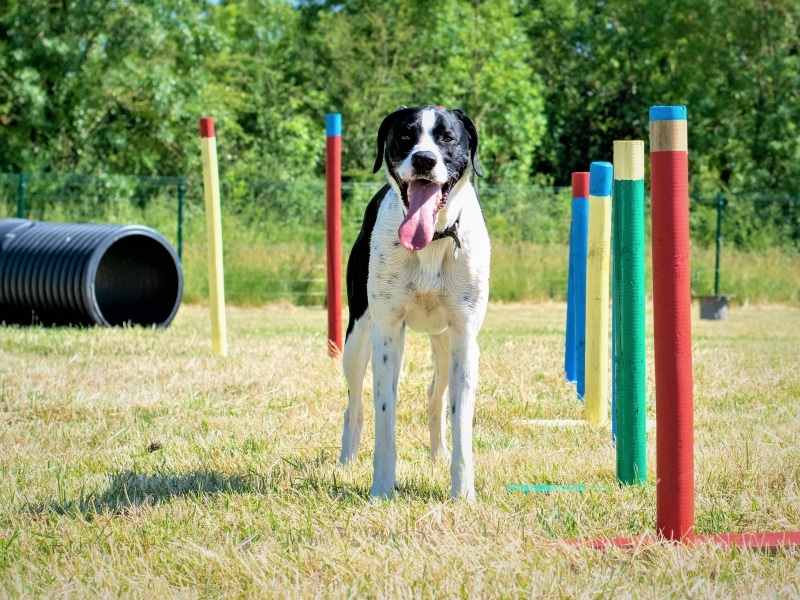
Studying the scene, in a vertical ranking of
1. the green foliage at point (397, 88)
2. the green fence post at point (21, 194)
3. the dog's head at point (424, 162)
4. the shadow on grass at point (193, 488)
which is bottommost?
the shadow on grass at point (193, 488)

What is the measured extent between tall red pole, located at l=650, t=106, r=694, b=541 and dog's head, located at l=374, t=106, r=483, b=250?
1090 mm

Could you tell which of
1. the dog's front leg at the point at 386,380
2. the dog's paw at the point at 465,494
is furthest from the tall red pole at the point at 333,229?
the dog's paw at the point at 465,494

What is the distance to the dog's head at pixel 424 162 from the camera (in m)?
4.19

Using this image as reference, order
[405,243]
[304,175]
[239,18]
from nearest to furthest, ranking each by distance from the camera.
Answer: [405,243]
[304,175]
[239,18]

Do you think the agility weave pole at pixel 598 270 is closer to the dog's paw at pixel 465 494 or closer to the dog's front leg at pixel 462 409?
the dog's front leg at pixel 462 409

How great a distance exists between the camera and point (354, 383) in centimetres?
510

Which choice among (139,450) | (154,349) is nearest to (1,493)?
(139,450)

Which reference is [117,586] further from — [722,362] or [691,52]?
[691,52]

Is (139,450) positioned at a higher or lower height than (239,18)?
lower

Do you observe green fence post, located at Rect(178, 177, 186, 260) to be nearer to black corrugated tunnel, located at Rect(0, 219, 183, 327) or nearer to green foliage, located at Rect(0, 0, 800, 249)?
green foliage, located at Rect(0, 0, 800, 249)

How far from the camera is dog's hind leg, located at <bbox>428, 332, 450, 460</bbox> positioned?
509 centimetres

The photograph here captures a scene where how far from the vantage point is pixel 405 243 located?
4.20m

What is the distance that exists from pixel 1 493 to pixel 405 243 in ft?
6.24

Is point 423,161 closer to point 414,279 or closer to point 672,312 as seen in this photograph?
point 414,279
